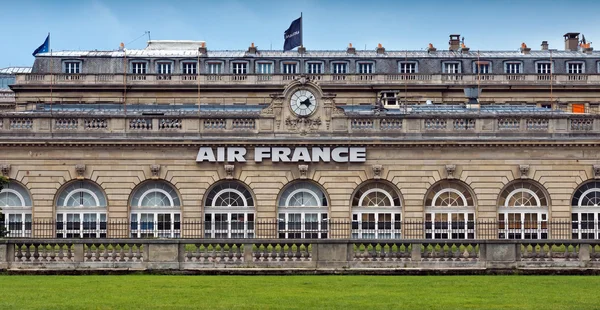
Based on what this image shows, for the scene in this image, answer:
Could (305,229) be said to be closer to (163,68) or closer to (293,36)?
(163,68)

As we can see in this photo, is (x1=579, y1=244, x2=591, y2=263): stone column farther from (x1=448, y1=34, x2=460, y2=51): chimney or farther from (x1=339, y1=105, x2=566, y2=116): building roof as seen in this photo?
(x1=448, y1=34, x2=460, y2=51): chimney

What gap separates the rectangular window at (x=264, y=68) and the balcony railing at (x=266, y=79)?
1.69 m

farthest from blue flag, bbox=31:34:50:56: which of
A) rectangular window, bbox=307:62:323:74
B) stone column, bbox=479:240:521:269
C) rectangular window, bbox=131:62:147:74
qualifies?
stone column, bbox=479:240:521:269

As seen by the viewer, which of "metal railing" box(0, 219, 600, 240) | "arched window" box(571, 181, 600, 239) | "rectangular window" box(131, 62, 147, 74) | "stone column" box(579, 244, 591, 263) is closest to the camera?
"stone column" box(579, 244, 591, 263)

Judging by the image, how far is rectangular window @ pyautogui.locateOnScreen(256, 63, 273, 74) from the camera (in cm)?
8450

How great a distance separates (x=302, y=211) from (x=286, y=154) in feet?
9.07

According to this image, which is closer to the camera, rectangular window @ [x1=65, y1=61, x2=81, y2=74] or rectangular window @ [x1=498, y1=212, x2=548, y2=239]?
rectangular window @ [x1=498, y1=212, x2=548, y2=239]

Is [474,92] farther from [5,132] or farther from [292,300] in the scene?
[292,300]

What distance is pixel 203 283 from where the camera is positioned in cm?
3428

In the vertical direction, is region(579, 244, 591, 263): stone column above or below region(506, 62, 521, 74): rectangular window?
below

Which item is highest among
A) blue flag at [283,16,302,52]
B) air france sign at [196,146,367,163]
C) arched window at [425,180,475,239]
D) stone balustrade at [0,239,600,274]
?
blue flag at [283,16,302,52]

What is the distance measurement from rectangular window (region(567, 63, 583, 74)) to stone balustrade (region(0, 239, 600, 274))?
48110mm

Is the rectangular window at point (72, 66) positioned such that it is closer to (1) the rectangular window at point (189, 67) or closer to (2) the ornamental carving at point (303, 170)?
(1) the rectangular window at point (189, 67)

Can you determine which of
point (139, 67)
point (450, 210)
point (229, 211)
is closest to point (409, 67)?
point (139, 67)
